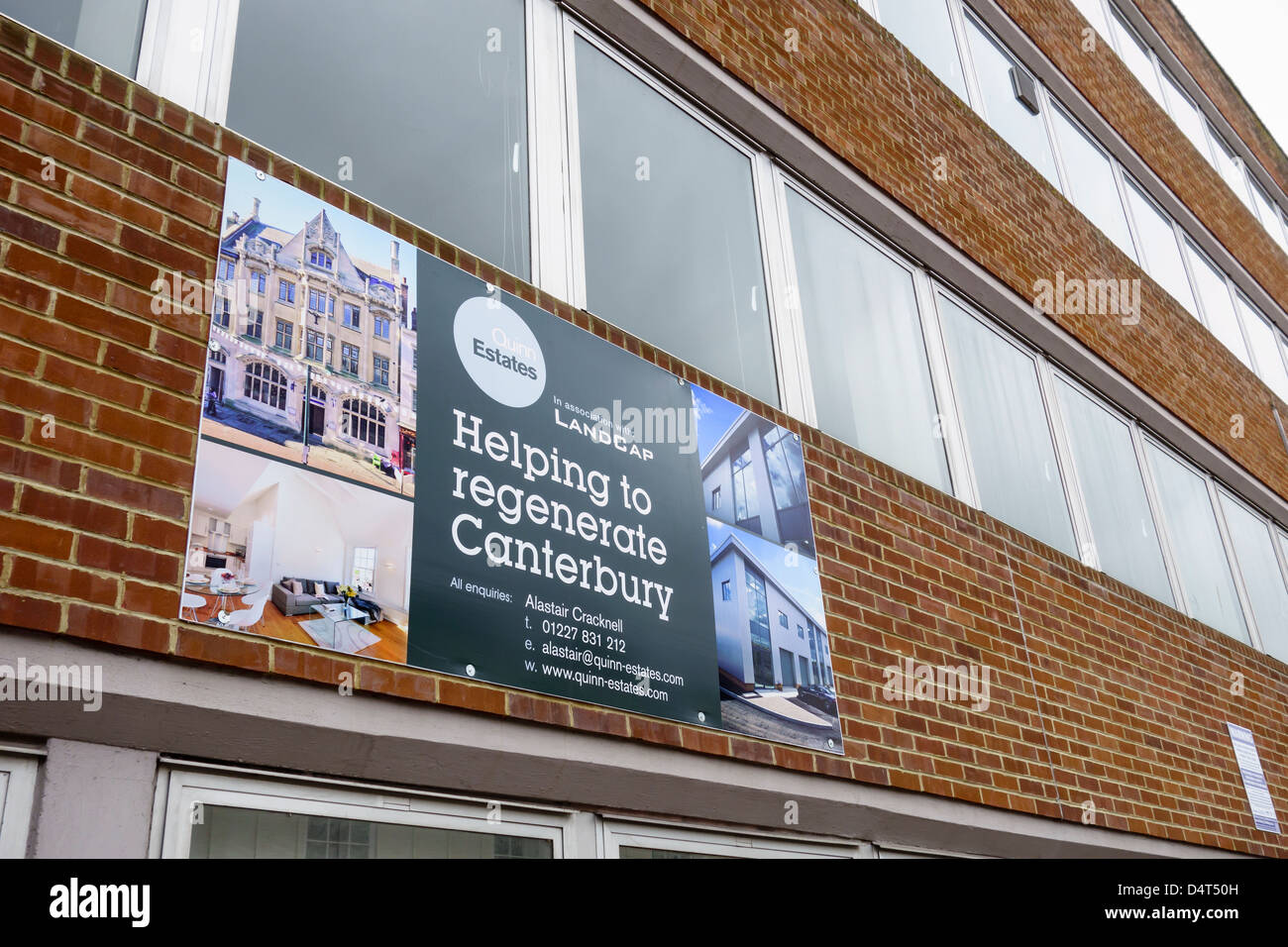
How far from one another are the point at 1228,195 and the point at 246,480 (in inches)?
493

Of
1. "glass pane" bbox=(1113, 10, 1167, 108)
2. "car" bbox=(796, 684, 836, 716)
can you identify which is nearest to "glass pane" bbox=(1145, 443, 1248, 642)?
"car" bbox=(796, 684, 836, 716)

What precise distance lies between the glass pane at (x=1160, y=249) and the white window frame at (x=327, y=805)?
8.39m

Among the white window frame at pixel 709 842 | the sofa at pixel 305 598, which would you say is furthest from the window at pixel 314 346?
the white window frame at pixel 709 842

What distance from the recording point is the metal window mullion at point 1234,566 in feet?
28.3

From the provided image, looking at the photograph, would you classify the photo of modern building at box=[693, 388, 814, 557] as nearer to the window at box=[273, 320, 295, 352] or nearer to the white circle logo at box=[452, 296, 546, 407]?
the white circle logo at box=[452, 296, 546, 407]

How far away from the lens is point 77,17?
10.8ft

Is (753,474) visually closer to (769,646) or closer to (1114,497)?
(769,646)

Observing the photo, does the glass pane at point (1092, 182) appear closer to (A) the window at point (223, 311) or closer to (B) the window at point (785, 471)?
(B) the window at point (785, 471)

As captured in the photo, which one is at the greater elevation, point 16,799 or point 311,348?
point 311,348

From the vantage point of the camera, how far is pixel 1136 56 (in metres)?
11.9

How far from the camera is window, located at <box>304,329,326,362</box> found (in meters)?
3.32

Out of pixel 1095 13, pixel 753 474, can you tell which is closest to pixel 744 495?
pixel 753 474

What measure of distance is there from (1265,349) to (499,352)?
35.9ft
